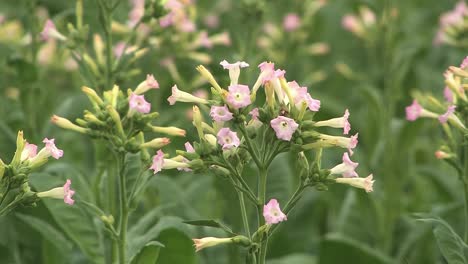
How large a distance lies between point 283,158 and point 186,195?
1.89 ft

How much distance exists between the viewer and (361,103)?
682 cm

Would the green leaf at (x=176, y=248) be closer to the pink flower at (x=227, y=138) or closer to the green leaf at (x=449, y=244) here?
the pink flower at (x=227, y=138)

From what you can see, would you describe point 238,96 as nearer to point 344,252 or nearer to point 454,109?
point 454,109

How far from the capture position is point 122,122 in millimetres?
3209

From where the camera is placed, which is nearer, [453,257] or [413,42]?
[453,257]

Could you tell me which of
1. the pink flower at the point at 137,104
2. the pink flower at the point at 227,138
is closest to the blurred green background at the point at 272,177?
the pink flower at the point at 137,104

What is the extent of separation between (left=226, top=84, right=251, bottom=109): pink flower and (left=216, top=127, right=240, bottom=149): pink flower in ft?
0.28

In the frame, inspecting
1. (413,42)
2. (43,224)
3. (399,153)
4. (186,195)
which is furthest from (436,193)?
(43,224)

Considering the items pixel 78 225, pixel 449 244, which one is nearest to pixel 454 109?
pixel 449 244

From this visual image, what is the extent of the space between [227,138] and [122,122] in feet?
1.90

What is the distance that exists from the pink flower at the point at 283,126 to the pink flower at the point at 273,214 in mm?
210

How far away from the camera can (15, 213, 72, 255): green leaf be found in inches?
153

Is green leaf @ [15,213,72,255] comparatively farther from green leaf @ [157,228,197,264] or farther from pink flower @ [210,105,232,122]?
pink flower @ [210,105,232,122]

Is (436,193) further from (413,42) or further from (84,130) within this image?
(84,130)
